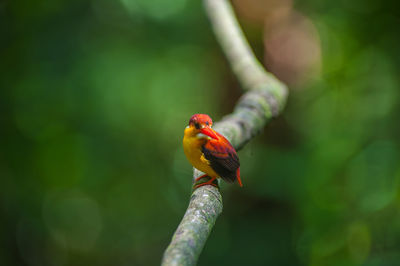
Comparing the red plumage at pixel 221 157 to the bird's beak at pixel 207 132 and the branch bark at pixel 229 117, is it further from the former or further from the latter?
the branch bark at pixel 229 117

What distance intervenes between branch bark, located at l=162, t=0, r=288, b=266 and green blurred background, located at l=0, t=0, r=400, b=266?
143cm

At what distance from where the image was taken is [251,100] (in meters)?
→ 2.87

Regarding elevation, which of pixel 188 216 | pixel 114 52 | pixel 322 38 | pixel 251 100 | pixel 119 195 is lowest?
pixel 188 216

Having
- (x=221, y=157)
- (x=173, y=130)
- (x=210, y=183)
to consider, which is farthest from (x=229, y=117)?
(x=173, y=130)

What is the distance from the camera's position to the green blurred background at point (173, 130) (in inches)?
177

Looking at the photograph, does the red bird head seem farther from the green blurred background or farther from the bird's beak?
the green blurred background

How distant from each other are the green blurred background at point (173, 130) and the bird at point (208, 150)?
250 centimetres

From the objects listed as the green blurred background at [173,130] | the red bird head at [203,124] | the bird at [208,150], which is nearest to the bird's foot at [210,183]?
the bird at [208,150]

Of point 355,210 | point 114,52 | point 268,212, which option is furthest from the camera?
point 114,52

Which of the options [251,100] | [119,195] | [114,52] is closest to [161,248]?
[119,195]

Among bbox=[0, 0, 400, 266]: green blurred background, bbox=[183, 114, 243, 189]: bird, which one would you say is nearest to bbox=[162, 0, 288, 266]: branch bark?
bbox=[183, 114, 243, 189]: bird

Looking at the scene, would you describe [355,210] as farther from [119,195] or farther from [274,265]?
[119,195]

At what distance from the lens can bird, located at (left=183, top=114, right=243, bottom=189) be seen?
77.0 inches

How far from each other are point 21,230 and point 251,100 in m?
4.10
